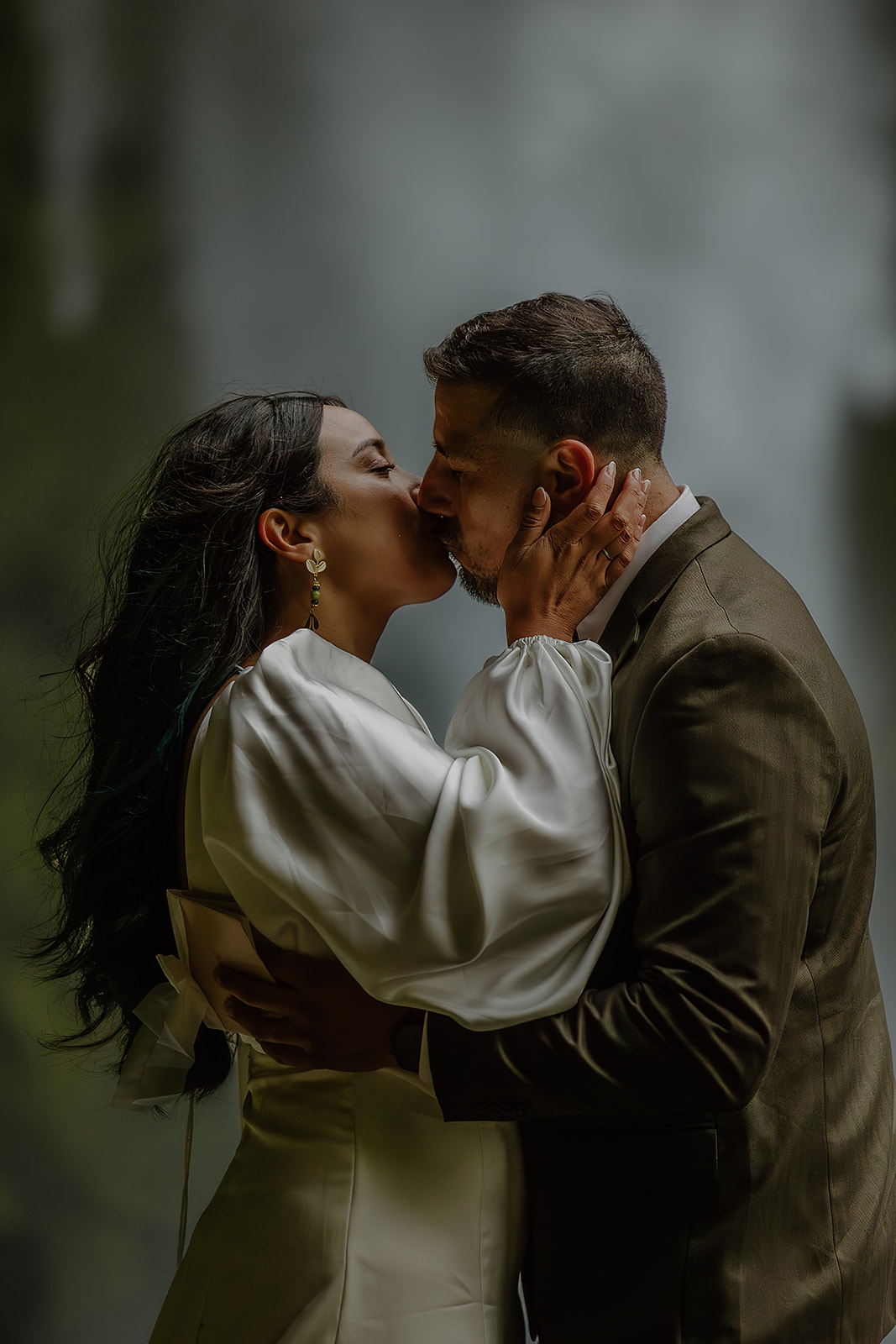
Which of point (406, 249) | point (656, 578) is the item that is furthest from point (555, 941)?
point (406, 249)

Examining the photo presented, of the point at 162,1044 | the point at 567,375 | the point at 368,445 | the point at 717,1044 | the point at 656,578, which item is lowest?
the point at 162,1044

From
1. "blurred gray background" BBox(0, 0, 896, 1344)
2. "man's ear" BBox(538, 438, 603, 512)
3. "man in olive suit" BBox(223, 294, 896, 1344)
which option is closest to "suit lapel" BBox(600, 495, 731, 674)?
"man in olive suit" BBox(223, 294, 896, 1344)

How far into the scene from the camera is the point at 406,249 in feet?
8.92

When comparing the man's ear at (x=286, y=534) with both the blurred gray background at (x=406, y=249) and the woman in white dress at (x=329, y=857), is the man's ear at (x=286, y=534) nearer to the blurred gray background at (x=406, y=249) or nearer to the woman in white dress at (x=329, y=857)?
the woman in white dress at (x=329, y=857)

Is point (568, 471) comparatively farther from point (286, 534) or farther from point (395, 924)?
point (395, 924)

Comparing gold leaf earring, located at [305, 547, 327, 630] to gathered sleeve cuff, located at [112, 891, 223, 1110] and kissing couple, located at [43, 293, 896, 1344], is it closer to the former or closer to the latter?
kissing couple, located at [43, 293, 896, 1344]

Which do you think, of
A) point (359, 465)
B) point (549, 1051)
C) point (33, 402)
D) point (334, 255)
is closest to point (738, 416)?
point (334, 255)

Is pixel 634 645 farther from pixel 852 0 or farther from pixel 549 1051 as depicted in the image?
pixel 852 0

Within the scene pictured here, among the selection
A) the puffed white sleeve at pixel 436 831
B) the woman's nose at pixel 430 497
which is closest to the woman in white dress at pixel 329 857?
the puffed white sleeve at pixel 436 831

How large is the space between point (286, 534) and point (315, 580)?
8 centimetres

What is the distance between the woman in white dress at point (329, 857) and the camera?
1318 mm

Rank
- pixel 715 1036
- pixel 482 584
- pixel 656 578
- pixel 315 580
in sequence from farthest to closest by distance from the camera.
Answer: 1. pixel 482 584
2. pixel 315 580
3. pixel 656 578
4. pixel 715 1036

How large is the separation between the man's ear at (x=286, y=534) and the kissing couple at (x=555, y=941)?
16cm

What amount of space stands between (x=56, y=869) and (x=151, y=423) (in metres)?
1.12
